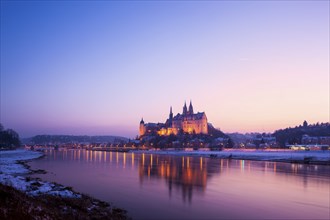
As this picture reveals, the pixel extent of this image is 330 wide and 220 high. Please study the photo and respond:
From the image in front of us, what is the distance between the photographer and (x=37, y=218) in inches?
439

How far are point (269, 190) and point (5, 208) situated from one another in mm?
27880

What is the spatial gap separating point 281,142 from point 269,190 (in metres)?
165

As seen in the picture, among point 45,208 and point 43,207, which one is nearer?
point 45,208

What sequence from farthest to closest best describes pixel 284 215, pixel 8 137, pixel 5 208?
pixel 8 137
pixel 284 215
pixel 5 208

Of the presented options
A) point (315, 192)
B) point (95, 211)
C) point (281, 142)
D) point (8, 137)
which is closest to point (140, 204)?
point (95, 211)

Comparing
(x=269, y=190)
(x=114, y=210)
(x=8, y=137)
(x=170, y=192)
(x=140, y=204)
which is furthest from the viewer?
(x=8, y=137)

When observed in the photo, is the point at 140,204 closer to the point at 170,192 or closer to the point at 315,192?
the point at 170,192

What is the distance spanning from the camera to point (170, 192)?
99.4ft

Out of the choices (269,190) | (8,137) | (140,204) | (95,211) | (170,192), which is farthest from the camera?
(8,137)

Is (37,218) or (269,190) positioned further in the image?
(269,190)

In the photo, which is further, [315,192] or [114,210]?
[315,192]

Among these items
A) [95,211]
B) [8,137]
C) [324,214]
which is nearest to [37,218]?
[95,211]

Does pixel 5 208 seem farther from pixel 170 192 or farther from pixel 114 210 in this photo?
pixel 170 192

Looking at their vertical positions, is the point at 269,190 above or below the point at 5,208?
below
